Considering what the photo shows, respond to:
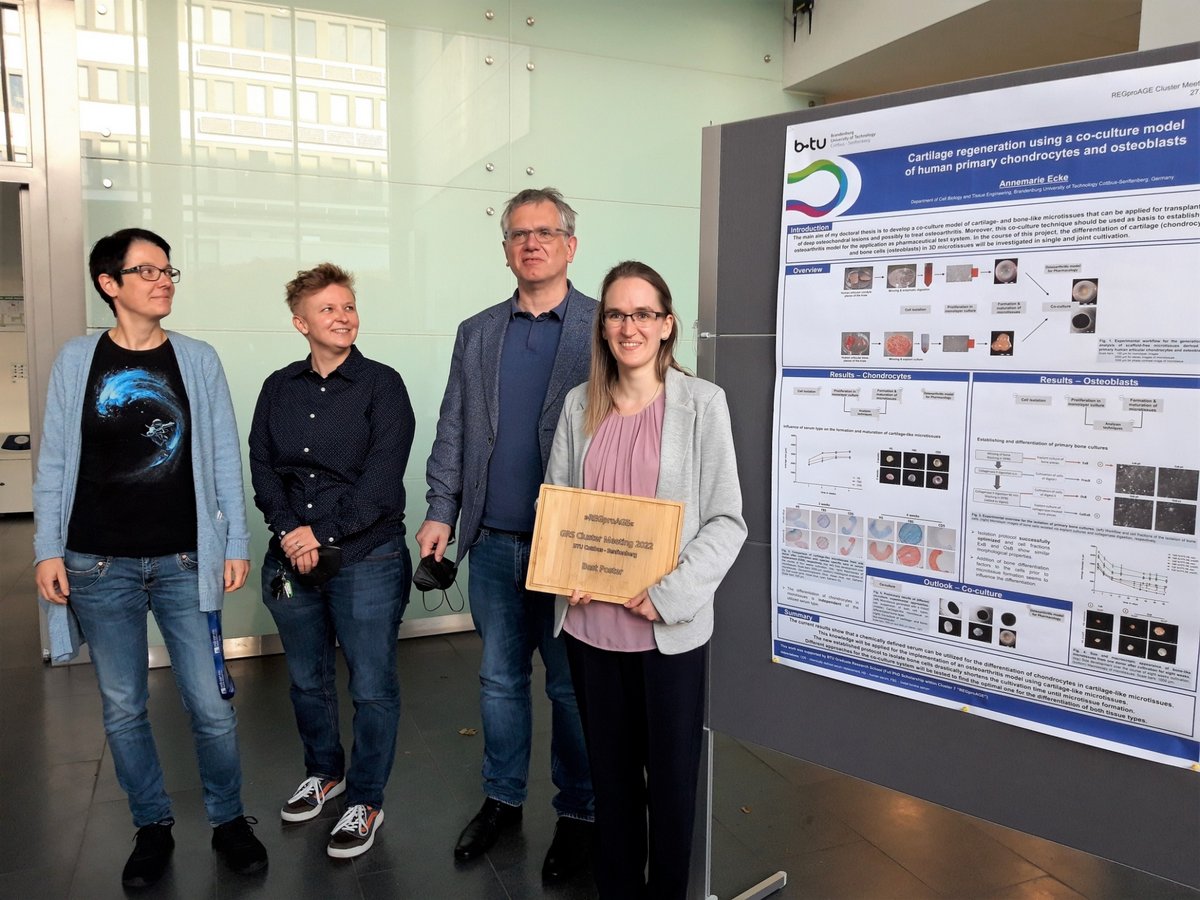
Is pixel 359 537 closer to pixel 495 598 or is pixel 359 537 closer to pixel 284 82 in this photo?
pixel 495 598

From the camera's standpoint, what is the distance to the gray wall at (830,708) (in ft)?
5.32

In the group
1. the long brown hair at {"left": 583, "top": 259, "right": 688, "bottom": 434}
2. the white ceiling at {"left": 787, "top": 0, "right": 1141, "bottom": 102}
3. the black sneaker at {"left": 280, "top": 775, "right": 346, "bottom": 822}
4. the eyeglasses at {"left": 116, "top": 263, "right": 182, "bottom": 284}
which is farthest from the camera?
the white ceiling at {"left": 787, "top": 0, "right": 1141, "bottom": 102}

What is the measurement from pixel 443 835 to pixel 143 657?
103cm

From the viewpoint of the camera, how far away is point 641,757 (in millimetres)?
2082

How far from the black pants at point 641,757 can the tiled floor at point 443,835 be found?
18.5 inches

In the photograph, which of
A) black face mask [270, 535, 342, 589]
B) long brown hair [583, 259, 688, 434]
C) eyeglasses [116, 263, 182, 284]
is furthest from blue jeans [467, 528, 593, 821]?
eyeglasses [116, 263, 182, 284]

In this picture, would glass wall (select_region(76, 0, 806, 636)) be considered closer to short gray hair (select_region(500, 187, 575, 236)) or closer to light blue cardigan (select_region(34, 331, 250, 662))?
light blue cardigan (select_region(34, 331, 250, 662))

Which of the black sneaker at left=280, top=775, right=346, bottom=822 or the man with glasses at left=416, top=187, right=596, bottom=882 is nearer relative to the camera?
the man with glasses at left=416, top=187, right=596, bottom=882

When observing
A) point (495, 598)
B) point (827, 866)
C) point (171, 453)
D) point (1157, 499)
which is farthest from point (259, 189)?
point (1157, 499)

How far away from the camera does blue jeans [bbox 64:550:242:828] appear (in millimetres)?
2391

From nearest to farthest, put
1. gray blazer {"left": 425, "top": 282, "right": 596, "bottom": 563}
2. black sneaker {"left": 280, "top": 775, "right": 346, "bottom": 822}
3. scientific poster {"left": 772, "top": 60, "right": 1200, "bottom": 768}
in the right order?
scientific poster {"left": 772, "top": 60, "right": 1200, "bottom": 768} → gray blazer {"left": 425, "top": 282, "right": 596, "bottom": 563} → black sneaker {"left": 280, "top": 775, "right": 346, "bottom": 822}

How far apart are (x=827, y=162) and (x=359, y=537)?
1.56 m

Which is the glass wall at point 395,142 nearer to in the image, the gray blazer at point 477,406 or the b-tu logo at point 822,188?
the gray blazer at point 477,406

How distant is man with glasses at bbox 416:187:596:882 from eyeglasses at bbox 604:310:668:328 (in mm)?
499
